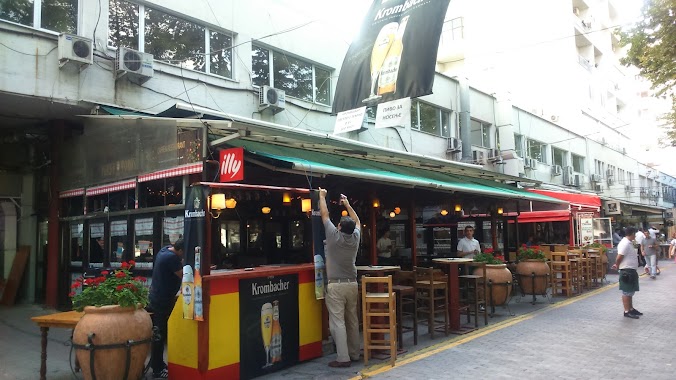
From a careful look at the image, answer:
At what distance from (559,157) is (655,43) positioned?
17.8 metres

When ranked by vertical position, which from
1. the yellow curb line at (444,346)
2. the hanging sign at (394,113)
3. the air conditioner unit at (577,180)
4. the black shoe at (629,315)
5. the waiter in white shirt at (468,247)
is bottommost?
the yellow curb line at (444,346)

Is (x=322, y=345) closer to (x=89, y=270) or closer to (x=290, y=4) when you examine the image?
(x=89, y=270)

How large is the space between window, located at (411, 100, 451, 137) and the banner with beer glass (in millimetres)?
9281

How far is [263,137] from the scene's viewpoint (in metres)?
7.21

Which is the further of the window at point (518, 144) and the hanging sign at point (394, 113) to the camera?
the window at point (518, 144)

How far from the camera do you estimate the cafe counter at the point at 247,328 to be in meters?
5.48

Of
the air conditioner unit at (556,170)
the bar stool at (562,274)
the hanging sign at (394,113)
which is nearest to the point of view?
the hanging sign at (394,113)

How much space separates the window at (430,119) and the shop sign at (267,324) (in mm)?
13012

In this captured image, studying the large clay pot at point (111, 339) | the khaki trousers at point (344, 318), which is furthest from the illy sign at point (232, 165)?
the large clay pot at point (111, 339)

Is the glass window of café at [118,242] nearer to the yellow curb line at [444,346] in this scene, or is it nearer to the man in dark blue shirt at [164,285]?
the man in dark blue shirt at [164,285]

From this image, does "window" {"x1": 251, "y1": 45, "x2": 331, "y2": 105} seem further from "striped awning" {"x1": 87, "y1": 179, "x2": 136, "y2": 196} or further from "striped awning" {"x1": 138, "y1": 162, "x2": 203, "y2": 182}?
"striped awning" {"x1": 138, "y1": 162, "x2": 203, "y2": 182}

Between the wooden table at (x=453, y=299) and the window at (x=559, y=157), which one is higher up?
the window at (x=559, y=157)

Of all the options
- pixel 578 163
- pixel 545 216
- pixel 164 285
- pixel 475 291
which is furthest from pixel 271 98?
pixel 578 163

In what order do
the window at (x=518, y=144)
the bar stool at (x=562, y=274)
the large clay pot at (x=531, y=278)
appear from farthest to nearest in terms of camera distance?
the window at (x=518, y=144), the bar stool at (x=562, y=274), the large clay pot at (x=531, y=278)
